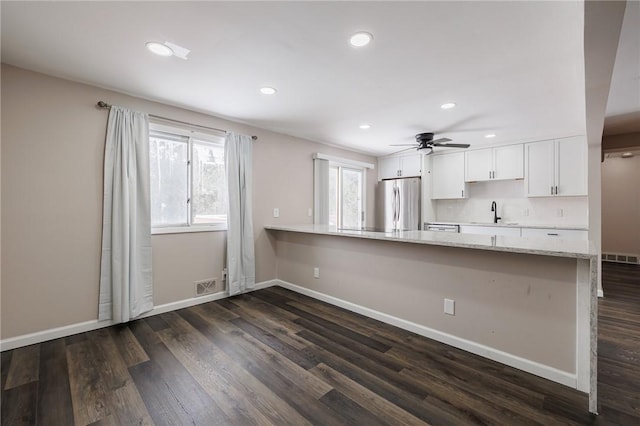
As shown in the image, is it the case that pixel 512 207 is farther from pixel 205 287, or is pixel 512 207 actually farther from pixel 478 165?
pixel 205 287

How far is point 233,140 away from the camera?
12.3ft

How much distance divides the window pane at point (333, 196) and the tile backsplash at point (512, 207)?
2277 millimetres

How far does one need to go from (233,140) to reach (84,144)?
156 centimetres

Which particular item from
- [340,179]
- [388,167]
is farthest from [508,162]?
[340,179]

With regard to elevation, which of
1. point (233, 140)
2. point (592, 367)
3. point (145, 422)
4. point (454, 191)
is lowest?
point (145, 422)

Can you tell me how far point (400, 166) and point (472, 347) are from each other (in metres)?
4.29

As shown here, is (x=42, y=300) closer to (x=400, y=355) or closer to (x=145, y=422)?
(x=145, y=422)

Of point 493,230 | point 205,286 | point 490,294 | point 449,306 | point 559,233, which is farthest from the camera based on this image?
point 493,230

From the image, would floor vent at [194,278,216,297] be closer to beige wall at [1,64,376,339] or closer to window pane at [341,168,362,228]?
beige wall at [1,64,376,339]

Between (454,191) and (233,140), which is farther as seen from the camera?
(454,191)

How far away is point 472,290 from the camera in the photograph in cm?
233

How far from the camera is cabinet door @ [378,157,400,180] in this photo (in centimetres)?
611

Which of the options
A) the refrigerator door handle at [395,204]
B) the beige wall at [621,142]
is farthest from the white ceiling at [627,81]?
the refrigerator door handle at [395,204]

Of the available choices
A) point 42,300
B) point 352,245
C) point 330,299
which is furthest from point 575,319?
point 42,300
